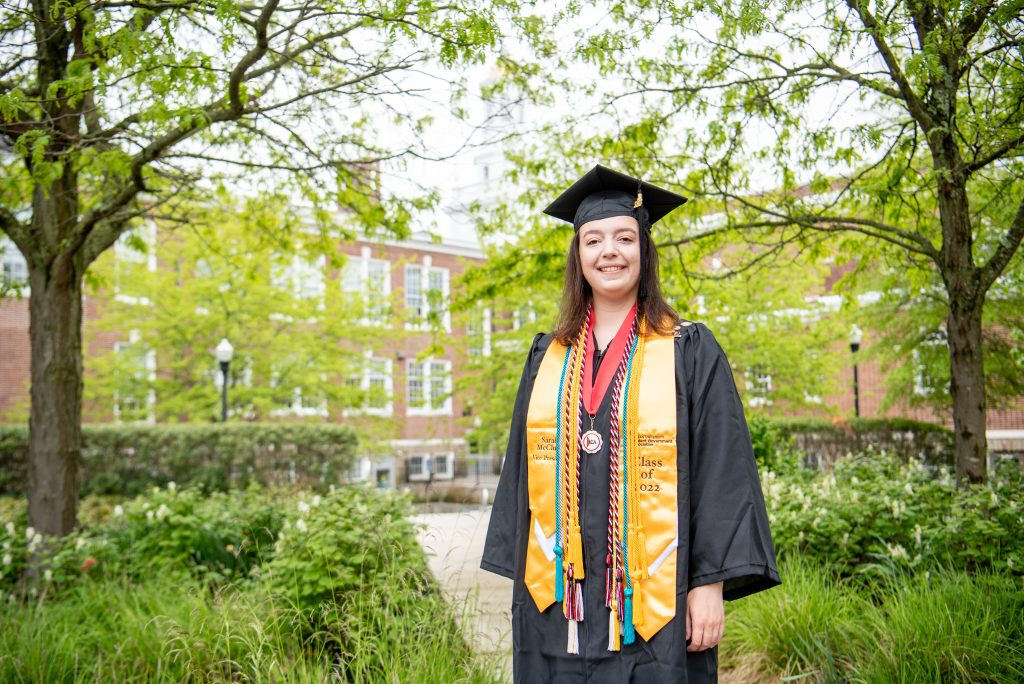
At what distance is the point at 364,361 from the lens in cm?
1839

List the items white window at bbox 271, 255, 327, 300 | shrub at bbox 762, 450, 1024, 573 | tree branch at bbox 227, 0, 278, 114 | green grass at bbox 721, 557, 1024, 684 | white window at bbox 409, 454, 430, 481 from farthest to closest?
white window at bbox 409, 454, 430, 481, white window at bbox 271, 255, 327, 300, shrub at bbox 762, 450, 1024, 573, tree branch at bbox 227, 0, 278, 114, green grass at bbox 721, 557, 1024, 684

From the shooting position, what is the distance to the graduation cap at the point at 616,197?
2771 millimetres

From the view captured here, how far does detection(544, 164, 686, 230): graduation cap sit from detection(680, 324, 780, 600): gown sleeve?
543mm

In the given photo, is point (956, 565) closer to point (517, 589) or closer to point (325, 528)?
point (517, 589)

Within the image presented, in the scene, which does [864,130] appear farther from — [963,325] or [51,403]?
[51,403]

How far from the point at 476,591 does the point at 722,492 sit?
1914 mm

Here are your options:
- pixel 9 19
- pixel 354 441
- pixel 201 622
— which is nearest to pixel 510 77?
pixel 9 19

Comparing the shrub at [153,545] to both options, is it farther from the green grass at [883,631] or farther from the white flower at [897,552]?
the white flower at [897,552]

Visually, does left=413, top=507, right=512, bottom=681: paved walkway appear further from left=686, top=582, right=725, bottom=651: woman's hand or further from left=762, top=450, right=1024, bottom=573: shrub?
left=762, top=450, right=1024, bottom=573: shrub

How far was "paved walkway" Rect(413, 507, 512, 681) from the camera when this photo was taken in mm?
3920

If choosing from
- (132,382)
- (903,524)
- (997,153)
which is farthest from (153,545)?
(132,382)

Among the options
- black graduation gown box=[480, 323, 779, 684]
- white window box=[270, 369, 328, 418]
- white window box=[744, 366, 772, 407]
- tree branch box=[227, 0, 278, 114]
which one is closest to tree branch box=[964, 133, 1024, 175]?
black graduation gown box=[480, 323, 779, 684]

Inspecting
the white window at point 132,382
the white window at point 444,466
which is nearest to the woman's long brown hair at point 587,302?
the white window at point 132,382

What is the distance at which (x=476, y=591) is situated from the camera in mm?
3979
